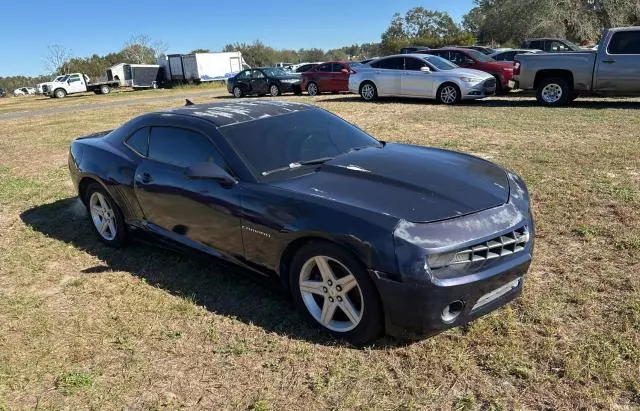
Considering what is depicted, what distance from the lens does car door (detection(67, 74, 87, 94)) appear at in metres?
39.8

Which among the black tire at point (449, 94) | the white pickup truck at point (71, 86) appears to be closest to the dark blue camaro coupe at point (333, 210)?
the black tire at point (449, 94)

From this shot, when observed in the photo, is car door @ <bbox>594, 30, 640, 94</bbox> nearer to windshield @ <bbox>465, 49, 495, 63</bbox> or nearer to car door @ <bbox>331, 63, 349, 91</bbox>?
Answer: windshield @ <bbox>465, 49, 495, 63</bbox>

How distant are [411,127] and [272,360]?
8.47m

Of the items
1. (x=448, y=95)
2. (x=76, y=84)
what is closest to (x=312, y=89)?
(x=448, y=95)

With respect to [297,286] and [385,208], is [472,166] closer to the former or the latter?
[385,208]

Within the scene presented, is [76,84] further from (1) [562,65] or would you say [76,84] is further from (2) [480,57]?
(1) [562,65]

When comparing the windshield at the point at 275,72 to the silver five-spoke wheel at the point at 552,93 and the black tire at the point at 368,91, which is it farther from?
the silver five-spoke wheel at the point at 552,93

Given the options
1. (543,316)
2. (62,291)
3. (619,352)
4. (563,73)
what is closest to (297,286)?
(543,316)

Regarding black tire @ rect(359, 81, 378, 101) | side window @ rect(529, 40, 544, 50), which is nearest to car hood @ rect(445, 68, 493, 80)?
black tire @ rect(359, 81, 378, 101)

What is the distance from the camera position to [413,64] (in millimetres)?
15188

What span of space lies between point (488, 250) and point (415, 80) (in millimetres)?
12787

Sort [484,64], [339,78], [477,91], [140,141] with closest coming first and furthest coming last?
[140,141] → [477,91] → [484,64] → [339,78]

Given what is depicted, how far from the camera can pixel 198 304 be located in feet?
12.7

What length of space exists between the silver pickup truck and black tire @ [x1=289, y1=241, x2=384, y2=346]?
11.4m
